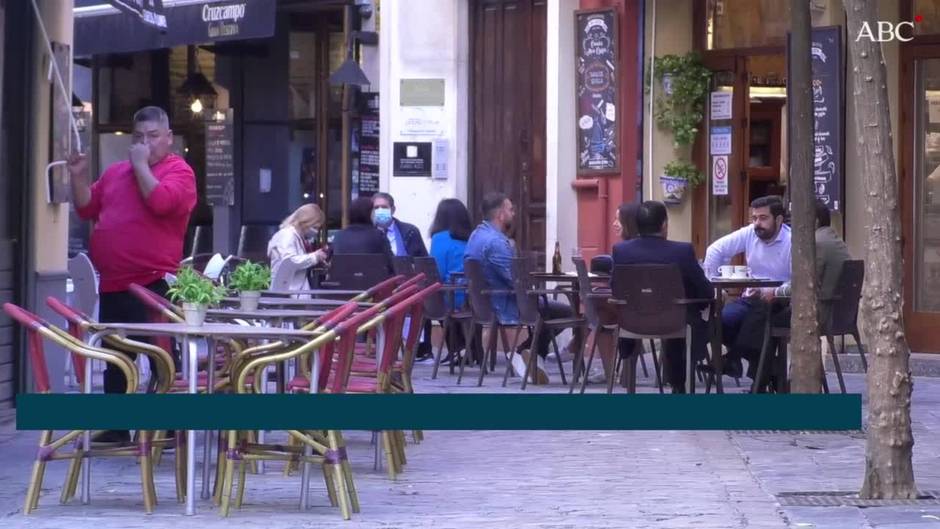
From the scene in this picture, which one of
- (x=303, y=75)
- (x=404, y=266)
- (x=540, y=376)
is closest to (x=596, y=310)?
(x=540, y=376)

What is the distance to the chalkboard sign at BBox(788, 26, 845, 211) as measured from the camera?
1371 centimetres

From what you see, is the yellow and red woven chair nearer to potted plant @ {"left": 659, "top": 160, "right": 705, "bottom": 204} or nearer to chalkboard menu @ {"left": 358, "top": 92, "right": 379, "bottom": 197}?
potted plant @ {"left": 659, "top": 160, "right": 705, "bottom": 204}

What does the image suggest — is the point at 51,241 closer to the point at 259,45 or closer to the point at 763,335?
the point at 763,335

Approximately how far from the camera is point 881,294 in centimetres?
782

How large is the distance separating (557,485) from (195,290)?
210cm

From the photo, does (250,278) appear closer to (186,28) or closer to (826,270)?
(826,270)

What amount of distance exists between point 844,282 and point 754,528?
4.21 metres

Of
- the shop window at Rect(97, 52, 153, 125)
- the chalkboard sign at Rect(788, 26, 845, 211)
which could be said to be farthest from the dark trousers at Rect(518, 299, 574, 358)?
the shop window at Rect(97, 52, 153, 125)

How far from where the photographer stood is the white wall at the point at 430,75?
17391mm

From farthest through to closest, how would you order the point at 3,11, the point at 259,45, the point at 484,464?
the point at 259,45 < the point at 3,11 < the point at 484,464

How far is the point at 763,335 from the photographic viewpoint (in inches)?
443

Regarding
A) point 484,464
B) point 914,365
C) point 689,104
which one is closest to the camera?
point 484,464

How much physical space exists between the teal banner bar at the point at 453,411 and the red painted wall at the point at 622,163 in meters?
9.71

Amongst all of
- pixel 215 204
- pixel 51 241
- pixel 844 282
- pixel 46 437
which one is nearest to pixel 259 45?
pixel 215 204
